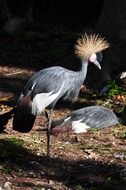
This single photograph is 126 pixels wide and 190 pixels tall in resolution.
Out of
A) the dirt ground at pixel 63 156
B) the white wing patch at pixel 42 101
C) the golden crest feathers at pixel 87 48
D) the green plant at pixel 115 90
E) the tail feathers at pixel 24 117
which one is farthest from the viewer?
the green plant at pixel 115 90

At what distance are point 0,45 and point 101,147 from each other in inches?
268

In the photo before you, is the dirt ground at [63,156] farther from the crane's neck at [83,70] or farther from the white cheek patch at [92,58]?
the white cheek patch at [92,58]

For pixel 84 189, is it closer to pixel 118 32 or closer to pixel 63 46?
pixel 118 32

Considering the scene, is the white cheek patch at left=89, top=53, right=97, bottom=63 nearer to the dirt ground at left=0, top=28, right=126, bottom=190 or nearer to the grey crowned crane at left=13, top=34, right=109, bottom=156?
the grey crowned crane at left=13, top=34, right=109, bottom=156

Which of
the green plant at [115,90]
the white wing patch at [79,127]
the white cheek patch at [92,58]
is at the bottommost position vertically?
the white wing patch at [79,127]

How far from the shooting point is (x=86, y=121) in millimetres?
7707

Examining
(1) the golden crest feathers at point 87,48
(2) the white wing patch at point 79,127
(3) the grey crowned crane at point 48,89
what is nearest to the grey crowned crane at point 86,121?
(2) the white wing patch at point 79,127

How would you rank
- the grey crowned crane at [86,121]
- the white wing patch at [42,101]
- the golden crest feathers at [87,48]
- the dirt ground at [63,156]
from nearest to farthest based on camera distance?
the dirt ground at [63,156]
the white wing patch at [42,101]
the golden crest feathers at [87,48]
the grey crowned crane at [86,121]

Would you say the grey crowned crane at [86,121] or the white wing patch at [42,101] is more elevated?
the white wing patch at [42,101]

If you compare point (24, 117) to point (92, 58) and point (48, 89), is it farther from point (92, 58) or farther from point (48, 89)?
point (92, 58)

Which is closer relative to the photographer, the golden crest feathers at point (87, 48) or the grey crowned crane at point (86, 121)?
the golden crest feathers at point (87, 48)

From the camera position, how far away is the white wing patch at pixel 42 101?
20.2 feet

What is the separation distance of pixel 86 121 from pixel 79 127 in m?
0.13

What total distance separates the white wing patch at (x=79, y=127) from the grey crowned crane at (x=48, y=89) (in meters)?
1.12
